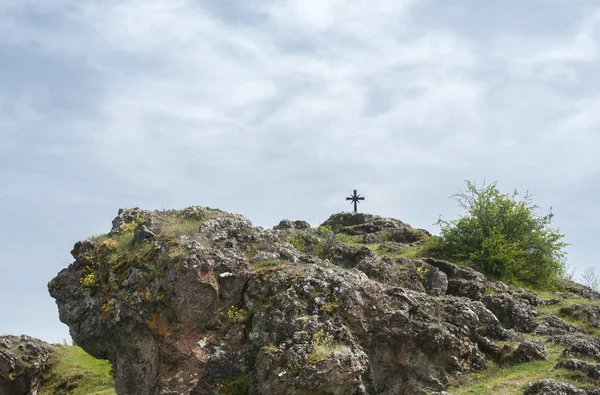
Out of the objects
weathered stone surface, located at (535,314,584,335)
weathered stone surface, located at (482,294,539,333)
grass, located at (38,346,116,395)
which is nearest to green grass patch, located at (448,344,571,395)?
weathered stone surface, located at (535,314,584,335)

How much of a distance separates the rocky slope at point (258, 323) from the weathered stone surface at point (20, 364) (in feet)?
36.1

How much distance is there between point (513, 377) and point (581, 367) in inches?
76.9

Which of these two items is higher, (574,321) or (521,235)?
(521,235)

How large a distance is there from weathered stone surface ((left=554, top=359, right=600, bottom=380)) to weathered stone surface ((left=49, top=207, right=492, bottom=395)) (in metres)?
2.46

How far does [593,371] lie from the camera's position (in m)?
18.4

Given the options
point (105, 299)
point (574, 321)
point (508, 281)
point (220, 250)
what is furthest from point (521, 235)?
point (105, 299)

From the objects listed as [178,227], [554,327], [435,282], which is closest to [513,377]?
[554,327]

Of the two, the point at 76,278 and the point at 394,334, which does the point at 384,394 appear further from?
the point at 76,278

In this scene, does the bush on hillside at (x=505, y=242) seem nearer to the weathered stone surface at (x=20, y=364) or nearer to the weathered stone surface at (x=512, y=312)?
the weathered stone surface at (x=512, y=312)

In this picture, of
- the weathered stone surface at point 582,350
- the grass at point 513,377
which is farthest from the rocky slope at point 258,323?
the grass at point 513,377

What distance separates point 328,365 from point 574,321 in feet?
46.1

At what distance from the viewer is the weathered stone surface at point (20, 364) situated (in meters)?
32.0

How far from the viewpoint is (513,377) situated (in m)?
19.2

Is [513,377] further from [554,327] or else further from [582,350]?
[554,327]
